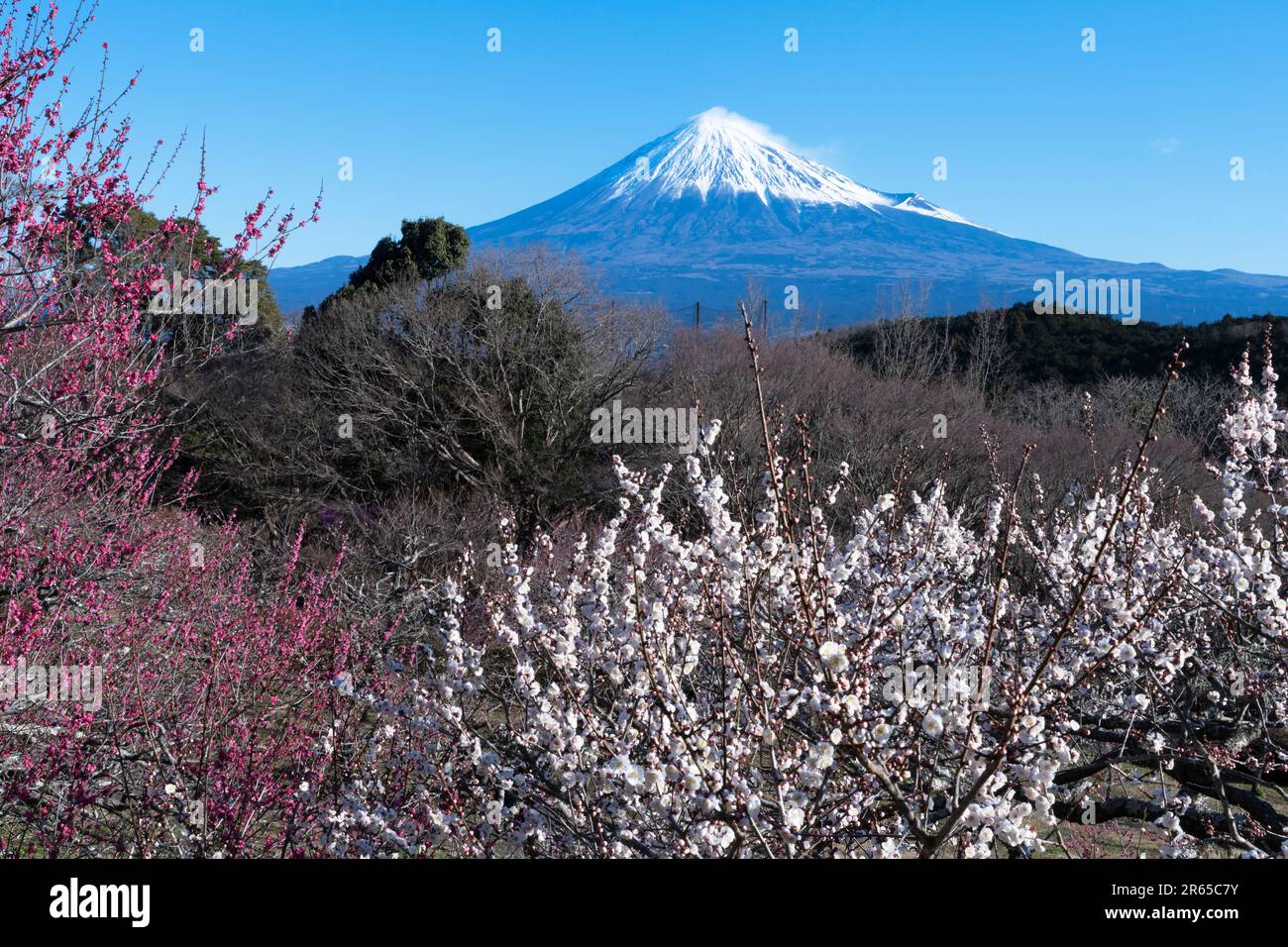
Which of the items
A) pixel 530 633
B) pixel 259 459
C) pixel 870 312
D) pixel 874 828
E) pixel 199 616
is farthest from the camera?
pixel 870 312

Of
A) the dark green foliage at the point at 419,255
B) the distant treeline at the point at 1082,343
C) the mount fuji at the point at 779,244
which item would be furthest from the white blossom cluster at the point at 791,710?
the mount fuji at the point at 779,244

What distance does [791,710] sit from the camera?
2.78 m

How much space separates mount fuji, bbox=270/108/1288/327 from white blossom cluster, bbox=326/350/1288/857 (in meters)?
94.3

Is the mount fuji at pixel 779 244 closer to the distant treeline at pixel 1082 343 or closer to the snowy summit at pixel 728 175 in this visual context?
the snowy summit at pixel 728 175

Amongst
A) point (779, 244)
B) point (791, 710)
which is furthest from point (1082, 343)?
point (779, 244)

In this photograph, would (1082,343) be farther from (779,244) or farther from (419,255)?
(779,244)

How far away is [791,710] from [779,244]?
12514cm

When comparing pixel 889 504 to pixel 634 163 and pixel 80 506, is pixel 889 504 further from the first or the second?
pixel 634 163

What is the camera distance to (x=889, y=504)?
16.3 feet

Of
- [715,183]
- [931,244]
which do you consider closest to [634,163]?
[715,183]
